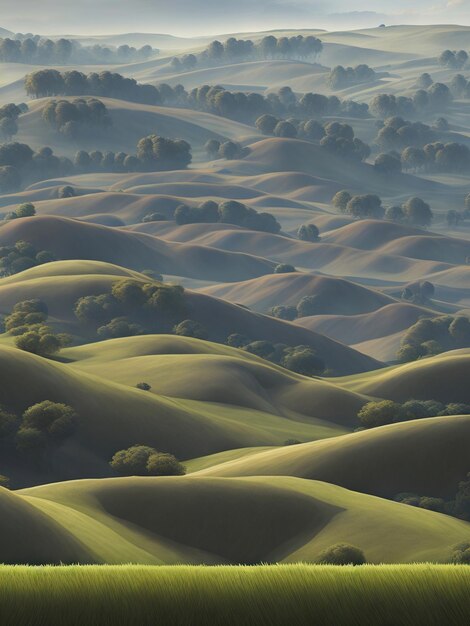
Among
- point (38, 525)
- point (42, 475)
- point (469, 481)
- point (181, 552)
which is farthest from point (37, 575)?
point (42, 475)

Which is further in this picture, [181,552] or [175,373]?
[175,373]

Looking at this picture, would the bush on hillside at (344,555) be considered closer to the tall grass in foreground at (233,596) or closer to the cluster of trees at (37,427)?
the tall grass in foreground at (233,596)

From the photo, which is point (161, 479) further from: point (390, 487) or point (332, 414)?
point (332, 414)

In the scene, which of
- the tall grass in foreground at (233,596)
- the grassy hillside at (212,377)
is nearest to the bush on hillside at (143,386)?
the grassy hillside at (212,377)

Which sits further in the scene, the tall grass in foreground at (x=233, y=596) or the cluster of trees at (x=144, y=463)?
the cluster of trees at (x=144, y=463)

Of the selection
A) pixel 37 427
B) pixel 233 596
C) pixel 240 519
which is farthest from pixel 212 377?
pixel 233 596

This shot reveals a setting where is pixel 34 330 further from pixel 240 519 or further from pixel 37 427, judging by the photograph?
pixel 240 519

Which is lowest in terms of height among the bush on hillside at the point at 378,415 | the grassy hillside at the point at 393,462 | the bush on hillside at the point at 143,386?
the bush on hillside at the point at 378,415
